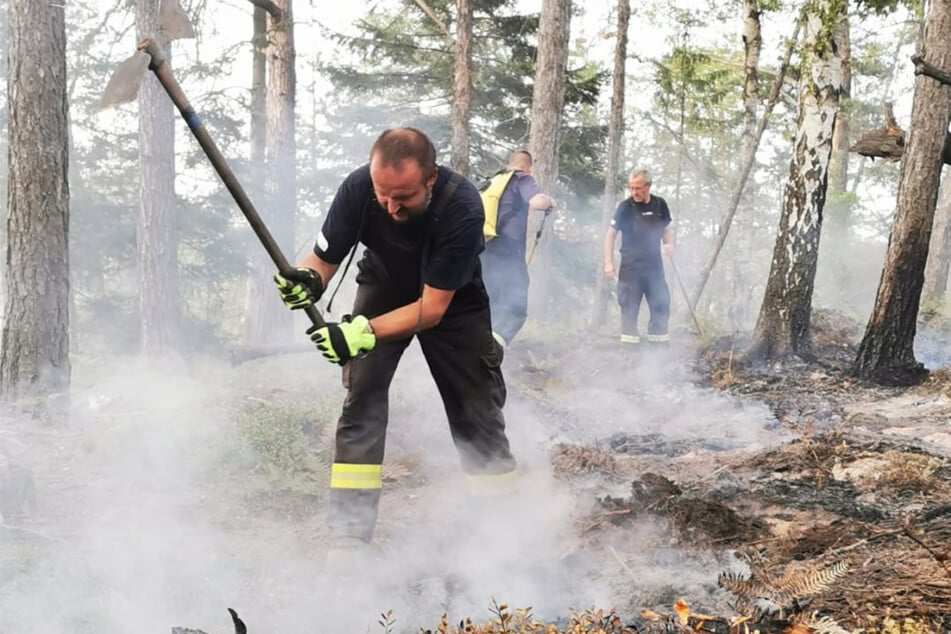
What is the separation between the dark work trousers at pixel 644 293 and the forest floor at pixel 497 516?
186 cm

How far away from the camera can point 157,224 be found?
10.3 meters

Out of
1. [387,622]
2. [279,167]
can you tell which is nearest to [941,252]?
[279,167]

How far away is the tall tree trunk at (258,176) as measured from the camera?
1197cm

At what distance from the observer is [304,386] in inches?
291

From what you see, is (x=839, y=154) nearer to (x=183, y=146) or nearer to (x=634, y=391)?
(x=634, y=391)

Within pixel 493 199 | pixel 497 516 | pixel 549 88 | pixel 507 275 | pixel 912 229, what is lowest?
pixel 497 516

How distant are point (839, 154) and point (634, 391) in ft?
41.8

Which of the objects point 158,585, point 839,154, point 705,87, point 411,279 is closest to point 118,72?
point 411,279

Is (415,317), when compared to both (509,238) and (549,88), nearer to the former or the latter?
(509,238)

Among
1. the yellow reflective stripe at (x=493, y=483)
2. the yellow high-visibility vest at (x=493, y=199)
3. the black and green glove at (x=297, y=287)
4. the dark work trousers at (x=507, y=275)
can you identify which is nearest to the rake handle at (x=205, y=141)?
the black and green glove at (x=297, y=287)

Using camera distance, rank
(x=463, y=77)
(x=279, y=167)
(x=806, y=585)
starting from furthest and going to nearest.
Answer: (x=279, y=167) < (x=463, y=77) < (x=806, y=585)

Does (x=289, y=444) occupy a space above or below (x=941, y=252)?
below

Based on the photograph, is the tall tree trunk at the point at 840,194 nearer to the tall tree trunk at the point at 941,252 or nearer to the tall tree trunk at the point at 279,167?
the tall tree trunk at the point at 941,252

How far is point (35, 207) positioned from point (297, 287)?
317cm
